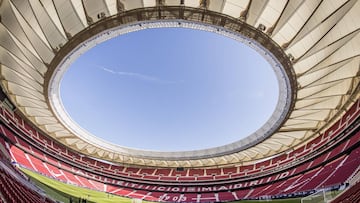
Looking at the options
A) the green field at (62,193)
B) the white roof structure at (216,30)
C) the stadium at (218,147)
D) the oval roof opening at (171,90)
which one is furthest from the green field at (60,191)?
the oval roof opening at (171,90)

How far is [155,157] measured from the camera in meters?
41.8

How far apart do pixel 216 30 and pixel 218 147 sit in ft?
62.8

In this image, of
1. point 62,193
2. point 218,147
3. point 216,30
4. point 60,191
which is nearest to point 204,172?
point 218,147

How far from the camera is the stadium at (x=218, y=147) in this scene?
21.6 m

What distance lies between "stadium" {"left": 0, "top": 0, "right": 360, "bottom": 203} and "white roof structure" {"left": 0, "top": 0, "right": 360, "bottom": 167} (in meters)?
0.07

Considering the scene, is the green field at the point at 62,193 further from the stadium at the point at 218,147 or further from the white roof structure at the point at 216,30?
the white roof structure at the point at 216,30

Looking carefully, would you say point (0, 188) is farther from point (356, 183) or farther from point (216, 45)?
point (216, 45)

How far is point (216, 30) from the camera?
24.8 meters

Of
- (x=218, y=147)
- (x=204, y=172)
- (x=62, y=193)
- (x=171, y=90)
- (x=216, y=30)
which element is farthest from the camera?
(x=204, y=172)

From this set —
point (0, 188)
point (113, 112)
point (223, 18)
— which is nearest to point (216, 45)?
point (223, 18)

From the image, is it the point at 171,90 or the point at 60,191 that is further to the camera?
the point at 171,90

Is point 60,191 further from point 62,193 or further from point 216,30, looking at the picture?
point 216,30

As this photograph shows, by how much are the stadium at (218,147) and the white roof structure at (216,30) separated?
0.07 m

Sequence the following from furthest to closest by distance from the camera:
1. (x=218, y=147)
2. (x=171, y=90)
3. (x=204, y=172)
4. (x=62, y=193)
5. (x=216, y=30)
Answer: (x=204, y=172) < (x=218, y=147) < (x=171, y=90) < (x=216, y=30) < (x=62, y=193)
